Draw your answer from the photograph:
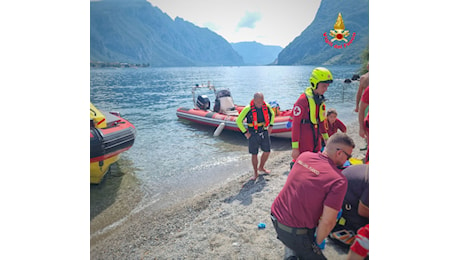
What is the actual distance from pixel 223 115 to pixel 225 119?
324 millimetres

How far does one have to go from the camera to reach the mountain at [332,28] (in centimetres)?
197

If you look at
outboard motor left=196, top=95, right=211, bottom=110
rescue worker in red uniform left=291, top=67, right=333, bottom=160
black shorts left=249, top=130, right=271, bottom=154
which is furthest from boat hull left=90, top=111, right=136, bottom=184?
outboard motor left=196, top=95, right=211, bottom=110

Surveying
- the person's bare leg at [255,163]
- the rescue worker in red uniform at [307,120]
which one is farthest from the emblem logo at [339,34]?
the person's bare leg at [255,163]

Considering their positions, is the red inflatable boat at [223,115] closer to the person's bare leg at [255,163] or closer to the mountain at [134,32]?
the mountain at [134,32]

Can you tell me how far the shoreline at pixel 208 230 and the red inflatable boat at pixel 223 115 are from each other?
2.28m

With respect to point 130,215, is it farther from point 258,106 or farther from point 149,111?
point 149,111

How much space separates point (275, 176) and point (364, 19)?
2.32 metres

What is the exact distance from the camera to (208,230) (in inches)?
96.1

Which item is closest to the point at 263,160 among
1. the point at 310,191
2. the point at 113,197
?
the point at 113,197

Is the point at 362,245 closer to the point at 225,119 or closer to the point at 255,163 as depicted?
the point at 255,163

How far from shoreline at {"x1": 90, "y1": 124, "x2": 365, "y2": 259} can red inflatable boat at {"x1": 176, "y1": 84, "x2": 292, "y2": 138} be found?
228cm

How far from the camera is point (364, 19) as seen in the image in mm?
1728

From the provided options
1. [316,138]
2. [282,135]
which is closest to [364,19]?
[316,138]

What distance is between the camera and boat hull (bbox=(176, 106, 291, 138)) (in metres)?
6.01
